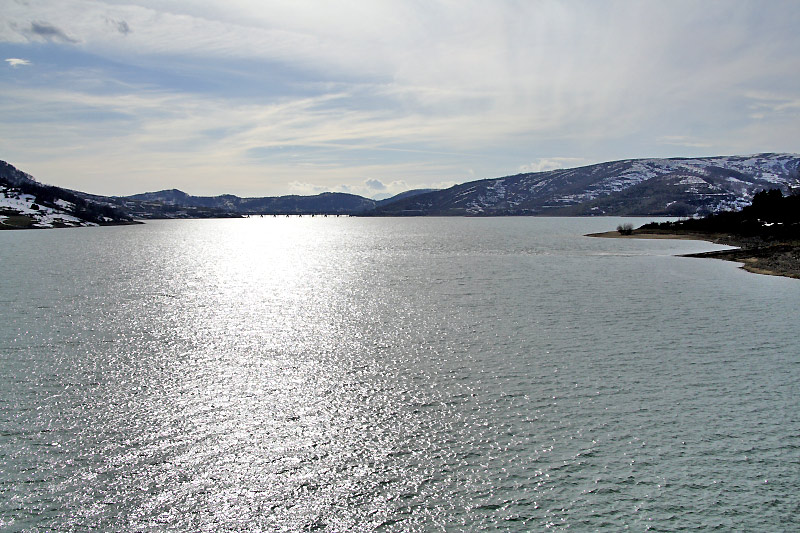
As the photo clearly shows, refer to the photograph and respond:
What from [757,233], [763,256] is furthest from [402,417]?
[757,233]

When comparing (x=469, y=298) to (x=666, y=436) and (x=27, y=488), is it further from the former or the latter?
(x=27, y=488)

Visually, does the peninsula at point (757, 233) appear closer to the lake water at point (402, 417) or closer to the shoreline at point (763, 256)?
the shoreline at point (763, 256)

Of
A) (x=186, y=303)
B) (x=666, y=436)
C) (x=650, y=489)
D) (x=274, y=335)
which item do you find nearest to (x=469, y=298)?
(x=274, y=335)

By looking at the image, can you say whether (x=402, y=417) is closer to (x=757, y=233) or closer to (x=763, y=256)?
(x=763, y=256)

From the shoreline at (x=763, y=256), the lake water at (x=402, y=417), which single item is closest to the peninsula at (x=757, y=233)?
the shoreline at (x=763, y=256)

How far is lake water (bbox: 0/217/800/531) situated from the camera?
56.7 ft

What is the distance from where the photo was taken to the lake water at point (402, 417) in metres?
17.3

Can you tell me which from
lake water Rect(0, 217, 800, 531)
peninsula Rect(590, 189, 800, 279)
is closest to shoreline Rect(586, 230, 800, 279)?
peninsula Rect(590, 189, 800, 279)

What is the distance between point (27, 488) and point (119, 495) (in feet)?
11.5

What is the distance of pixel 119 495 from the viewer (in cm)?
1791

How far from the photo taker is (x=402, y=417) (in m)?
25.0

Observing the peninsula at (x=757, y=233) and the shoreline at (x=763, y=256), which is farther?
the peninsula at (x=757, y=233)

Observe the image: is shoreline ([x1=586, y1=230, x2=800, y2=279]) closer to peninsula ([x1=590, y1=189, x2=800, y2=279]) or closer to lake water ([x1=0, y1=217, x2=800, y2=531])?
peninsula ([x1=590, y1=189, x2=800, y2=279])

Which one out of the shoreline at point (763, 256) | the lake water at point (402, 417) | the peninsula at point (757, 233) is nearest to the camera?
the lake water at point (402, 417)
